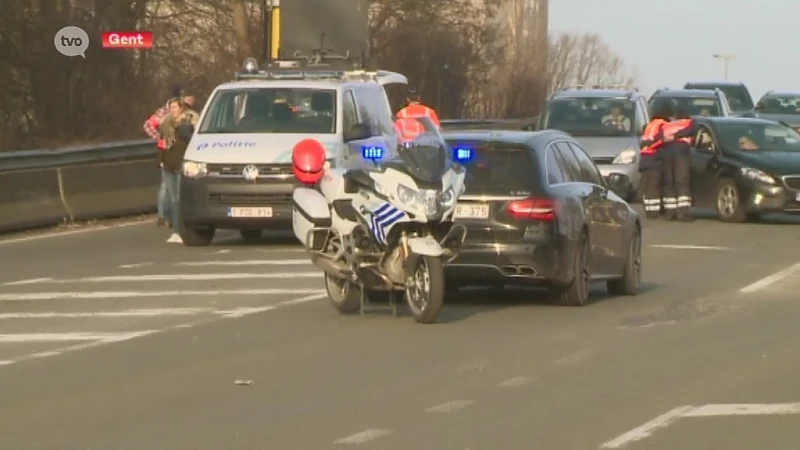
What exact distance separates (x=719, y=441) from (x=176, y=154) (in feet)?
44.4

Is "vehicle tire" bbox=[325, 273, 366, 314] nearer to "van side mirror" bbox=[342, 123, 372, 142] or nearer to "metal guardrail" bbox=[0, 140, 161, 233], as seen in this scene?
"van side mirror" bbox=[342, 123, 372, 142]

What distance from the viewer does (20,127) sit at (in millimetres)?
44219

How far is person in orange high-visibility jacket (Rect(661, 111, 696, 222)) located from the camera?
83.7ft

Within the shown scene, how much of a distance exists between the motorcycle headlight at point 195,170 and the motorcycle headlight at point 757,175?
877 centimetres

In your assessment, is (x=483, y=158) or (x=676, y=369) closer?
(x=676, y=369)

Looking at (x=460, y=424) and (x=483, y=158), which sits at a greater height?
(x=483, y=158)

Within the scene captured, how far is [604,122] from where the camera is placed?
1180 inches

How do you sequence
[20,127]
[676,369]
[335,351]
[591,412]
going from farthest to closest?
[20,127]
[335,351]
[676,369]
[591,412]

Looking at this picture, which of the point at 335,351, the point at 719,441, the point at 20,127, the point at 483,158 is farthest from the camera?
the point at 20,127

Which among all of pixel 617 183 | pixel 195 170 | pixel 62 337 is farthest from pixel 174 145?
pixel 62 337

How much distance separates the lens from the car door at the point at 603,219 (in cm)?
1544

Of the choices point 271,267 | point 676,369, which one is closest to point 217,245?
point 271,267

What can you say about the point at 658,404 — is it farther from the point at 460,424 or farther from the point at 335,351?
the point at 335,351

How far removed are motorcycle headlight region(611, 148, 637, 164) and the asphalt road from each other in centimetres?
1008
